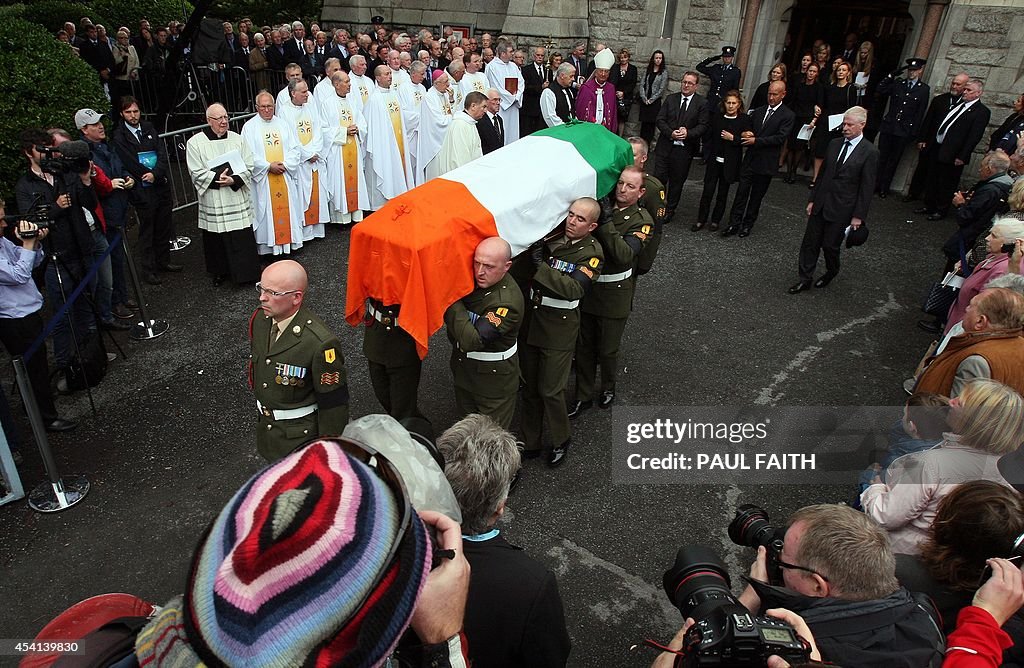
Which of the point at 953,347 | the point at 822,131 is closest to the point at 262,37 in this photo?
the point at 822,131

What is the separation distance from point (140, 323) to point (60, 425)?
142 centimetres

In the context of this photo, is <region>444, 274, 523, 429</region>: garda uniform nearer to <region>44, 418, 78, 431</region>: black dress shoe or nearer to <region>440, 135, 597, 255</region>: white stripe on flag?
<region>440, 135, 597, 255</region>: white stripe on flag

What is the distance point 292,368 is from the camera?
3.02 meters

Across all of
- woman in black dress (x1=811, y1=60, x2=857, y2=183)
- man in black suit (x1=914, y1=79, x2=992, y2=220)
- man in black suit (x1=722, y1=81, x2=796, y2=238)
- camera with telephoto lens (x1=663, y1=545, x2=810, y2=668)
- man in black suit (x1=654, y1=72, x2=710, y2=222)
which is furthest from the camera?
woman in black dress (x1=811, y1=60, x2=857, y2=183)

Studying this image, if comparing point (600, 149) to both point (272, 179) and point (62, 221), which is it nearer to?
point (272, 179)

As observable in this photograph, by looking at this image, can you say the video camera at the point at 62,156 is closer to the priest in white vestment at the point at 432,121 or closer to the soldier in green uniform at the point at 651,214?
the soldier in green uniform at the point at 651,214

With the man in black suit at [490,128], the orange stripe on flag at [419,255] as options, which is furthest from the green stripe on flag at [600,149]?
the man in black suit at [490,128]

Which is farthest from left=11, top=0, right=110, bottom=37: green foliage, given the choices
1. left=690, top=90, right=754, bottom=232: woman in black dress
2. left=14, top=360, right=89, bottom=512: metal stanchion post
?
left=690, top=90, right=754, bottom=232: woman in black dress

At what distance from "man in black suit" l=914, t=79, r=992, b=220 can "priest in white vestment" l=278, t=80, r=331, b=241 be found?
747cm

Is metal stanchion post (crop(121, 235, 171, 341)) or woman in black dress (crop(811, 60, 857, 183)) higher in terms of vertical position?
woman in black dress (crop(811, 60, 857, 183))

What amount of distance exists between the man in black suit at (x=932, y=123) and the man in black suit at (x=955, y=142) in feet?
0.34

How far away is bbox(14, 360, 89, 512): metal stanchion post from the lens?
134 inches

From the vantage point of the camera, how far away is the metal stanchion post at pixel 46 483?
3.41 meters

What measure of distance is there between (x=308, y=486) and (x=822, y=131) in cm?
1013
